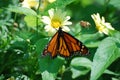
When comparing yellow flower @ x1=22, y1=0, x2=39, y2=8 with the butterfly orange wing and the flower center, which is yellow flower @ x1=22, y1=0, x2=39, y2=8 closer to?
the flower center

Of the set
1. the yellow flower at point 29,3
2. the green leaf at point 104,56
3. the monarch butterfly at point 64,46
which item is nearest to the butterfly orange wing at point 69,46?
the monarch butterfly at point 64,46

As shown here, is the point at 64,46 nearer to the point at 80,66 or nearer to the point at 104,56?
the point at 104,56

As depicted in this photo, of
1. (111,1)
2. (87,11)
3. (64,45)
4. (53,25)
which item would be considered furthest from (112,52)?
(87,11)

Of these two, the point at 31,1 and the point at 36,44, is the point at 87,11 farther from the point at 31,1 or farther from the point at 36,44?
the point at 36,44

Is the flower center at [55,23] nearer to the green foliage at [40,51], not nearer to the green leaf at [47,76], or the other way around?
the green foliage at [40,51]

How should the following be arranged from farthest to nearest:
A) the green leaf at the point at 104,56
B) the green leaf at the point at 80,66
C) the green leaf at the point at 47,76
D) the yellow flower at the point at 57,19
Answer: the green leaf at the point at 80,66 → the yellow flower at the point at 57,19 → the green leaf at the point at 47,76 → the green leaf at the point at 104,56

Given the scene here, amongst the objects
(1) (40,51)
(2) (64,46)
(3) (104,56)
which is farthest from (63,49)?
(3) (104,56)

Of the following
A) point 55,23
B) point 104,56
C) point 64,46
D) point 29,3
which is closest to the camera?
point 104,56
